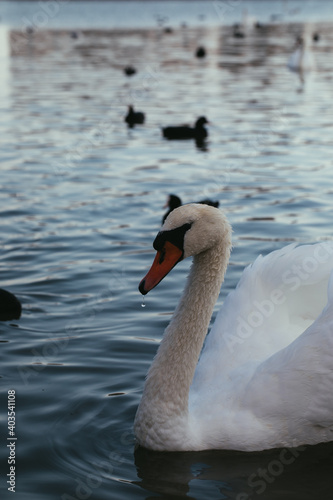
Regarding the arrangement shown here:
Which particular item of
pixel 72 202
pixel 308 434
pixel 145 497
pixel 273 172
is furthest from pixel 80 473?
pixel 273 172

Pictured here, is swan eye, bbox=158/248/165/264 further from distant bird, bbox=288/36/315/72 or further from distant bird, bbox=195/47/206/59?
distant bird, bbox=195/47/206/59

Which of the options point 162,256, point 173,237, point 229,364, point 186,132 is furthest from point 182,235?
point 186,132

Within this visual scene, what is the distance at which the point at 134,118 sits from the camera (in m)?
20.4

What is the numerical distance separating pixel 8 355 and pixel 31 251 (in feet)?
10.5

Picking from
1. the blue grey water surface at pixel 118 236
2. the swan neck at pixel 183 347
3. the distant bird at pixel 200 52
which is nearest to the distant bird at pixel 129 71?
the blue grey water surface at pixel 118 236

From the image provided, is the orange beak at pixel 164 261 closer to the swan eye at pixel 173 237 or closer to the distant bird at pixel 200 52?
the swan eye at pixel 173 237

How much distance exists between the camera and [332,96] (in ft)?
82.5

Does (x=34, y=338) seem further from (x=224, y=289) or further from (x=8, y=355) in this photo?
(x=224, y=289)

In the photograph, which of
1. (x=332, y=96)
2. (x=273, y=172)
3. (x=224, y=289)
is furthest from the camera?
(x=332, y=96)

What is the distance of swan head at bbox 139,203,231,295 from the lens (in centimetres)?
557

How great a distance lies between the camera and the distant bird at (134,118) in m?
20.3

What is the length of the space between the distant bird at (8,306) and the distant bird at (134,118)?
12.5 meters

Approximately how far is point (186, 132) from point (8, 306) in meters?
10.6

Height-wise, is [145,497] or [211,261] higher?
[211,261]
